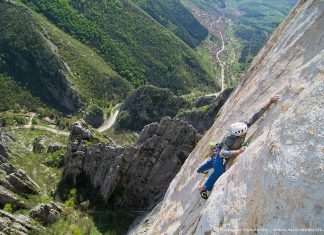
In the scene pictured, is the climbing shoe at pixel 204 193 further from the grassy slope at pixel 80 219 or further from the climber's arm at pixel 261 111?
the grassy slope at pixel 80 219

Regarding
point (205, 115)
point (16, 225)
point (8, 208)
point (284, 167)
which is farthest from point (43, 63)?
point (284, 167)

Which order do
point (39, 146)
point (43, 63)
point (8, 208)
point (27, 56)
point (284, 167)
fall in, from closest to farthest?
1. point (284, 167)
2. point (8, 208)
3. point (39, 146)
4. point (27, 56)
5. point (43, 63)

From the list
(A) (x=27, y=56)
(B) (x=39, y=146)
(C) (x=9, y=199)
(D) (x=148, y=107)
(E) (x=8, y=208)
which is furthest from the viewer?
(A) (x=27, y=56)

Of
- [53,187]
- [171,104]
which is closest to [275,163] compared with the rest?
[53,187]

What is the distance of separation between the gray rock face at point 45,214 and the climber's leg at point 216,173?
80.9 ft

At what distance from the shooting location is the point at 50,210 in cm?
3781

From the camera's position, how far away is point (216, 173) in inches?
644

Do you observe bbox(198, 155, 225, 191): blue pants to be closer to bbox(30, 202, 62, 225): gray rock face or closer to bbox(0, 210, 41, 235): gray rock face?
bbox(0, 210, 41, 235): gray rock face

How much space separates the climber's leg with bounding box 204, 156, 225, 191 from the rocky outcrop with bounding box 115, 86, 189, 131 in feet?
296

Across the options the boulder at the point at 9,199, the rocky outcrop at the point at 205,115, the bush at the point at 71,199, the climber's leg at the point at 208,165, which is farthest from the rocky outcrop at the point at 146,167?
the rocky outcrop at the point at 205,115

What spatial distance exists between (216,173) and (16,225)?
22.8 m

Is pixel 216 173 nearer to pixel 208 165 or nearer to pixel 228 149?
pixel 228 149

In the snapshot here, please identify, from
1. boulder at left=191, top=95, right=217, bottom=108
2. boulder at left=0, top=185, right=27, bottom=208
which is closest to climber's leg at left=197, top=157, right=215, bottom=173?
boulder at left=0, top=185, right=27, bottom=208

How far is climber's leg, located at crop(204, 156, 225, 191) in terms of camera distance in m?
16.2
